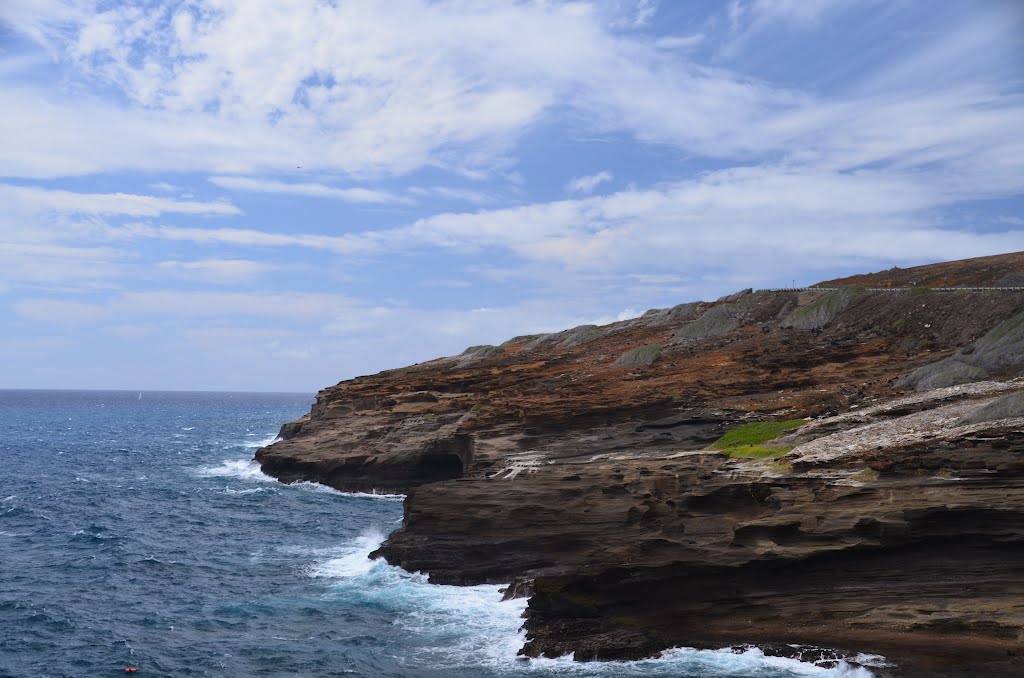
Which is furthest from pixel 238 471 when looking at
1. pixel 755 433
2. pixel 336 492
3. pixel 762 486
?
pixel 762 486

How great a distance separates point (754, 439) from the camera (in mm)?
36719

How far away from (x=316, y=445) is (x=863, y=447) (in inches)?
2031

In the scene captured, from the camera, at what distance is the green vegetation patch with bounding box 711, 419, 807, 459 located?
33969mm

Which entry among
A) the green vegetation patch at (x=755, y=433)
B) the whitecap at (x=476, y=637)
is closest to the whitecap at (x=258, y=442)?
the whitecap at (x=476, y=637)

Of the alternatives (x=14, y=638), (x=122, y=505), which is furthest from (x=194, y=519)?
(x=14, y=638)

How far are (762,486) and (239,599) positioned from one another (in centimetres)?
2340

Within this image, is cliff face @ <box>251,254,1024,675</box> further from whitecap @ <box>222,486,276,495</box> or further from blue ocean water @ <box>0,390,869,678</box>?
whitecap @ <box>222,486,276,495</box>

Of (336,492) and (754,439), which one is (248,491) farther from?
(754,439)

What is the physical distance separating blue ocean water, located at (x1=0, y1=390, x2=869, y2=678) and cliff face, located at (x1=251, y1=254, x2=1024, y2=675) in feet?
5.89

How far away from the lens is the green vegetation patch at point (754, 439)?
34.0 meters

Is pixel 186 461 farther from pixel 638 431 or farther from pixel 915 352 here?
pixel 915 352

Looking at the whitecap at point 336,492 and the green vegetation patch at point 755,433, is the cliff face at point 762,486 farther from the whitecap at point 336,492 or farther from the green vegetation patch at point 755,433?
the whitecap at point 336,492

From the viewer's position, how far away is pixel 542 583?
2894 centimetres

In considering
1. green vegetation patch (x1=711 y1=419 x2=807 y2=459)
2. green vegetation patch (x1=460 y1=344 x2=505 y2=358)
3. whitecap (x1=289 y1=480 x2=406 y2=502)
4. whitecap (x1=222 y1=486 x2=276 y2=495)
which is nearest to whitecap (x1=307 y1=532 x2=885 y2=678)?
green vegetation patch (x1=711 y1=419 x2=807 y2=459)
